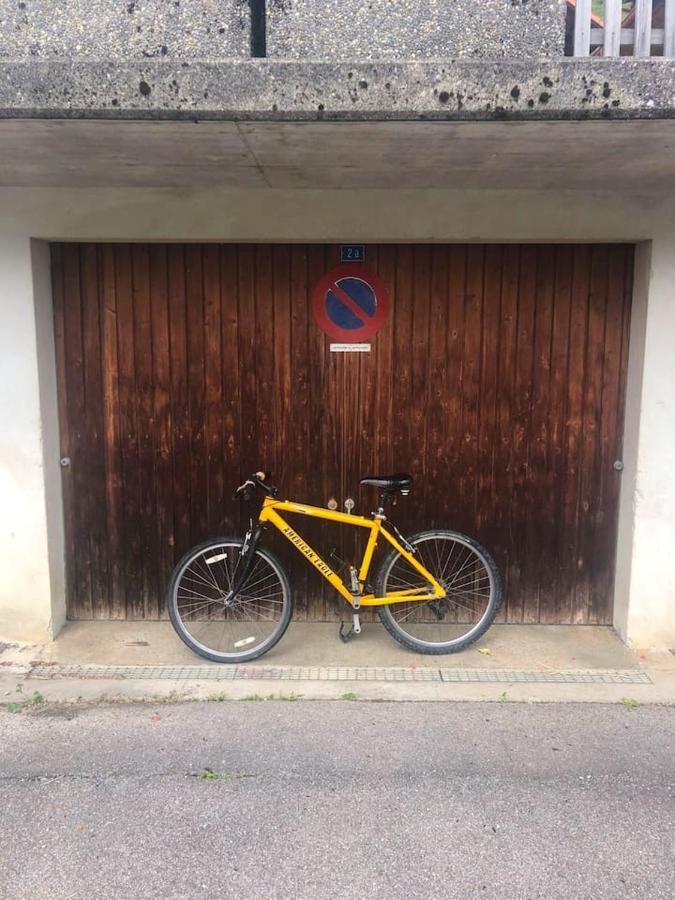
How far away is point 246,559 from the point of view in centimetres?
399

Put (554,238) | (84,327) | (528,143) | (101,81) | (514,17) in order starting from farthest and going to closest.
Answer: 1. (84,327)
2. (554,238)
3. (514,17)
4. (528,143)
5. (101,81)

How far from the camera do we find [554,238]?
12.9ft

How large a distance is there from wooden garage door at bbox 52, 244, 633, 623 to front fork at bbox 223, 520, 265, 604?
43 centimetres

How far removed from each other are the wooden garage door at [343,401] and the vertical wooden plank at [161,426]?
0.01 m

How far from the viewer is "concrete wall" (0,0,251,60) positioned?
3262mm

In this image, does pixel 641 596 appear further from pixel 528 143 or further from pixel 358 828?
pixel 528 143

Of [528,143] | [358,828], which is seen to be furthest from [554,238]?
[358,828]

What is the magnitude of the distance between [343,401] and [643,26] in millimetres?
2468

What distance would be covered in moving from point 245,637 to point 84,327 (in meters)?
2.22

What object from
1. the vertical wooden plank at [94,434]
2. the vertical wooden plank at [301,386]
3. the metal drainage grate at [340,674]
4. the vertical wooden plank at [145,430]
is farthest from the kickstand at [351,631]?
the vertical wooden plank at [94,434]

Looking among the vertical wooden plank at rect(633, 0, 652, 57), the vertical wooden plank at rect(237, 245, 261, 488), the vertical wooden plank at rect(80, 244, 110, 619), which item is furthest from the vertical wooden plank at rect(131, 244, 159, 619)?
the vertical wooden plank at rect(633, 0, 652, 57)

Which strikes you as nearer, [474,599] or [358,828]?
[358,828]

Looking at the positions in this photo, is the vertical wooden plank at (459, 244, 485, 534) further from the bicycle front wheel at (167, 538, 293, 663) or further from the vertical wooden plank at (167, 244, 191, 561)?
the vertical wooden plank at (167, 244, 191, 561)

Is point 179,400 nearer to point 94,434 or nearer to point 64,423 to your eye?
point 94,434
